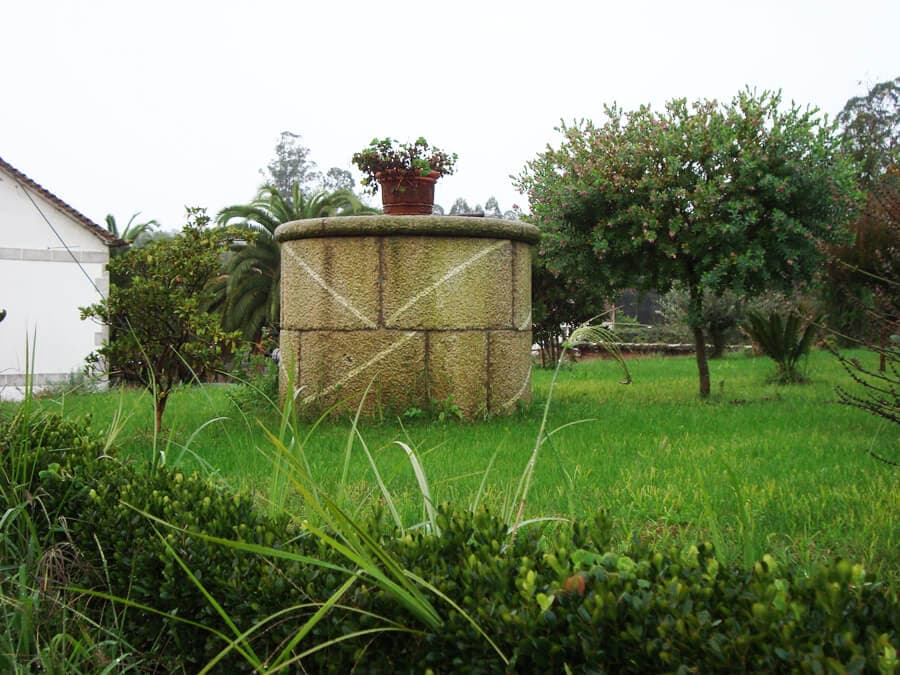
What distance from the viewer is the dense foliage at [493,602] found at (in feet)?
4.90

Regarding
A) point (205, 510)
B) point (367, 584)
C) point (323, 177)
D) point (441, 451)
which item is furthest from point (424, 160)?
point (323, 177)

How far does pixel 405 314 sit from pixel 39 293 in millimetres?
12166

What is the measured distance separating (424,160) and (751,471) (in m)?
4.06

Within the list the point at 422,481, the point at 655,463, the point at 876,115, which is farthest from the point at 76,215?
the point at 876,115

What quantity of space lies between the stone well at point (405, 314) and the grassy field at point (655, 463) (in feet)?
1.13

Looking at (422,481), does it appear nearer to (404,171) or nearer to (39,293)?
(404,171)

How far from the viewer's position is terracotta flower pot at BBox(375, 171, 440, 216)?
23.5ft

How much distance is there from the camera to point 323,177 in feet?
170

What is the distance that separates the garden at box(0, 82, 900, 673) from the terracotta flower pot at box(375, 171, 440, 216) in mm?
57

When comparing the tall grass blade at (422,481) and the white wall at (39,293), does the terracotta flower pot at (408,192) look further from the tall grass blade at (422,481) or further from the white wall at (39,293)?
the white wall at (39,293)

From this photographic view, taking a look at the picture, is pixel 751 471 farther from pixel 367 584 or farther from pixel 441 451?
pixel 367 584

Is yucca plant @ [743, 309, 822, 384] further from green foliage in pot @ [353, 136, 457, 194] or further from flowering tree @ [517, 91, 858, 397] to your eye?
green foliage in pot @ [353, 136, 457, 194]

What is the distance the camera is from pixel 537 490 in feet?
12.7

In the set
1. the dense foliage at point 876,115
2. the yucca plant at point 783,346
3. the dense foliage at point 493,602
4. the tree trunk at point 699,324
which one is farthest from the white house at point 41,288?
the dense foliage at point 876,115
